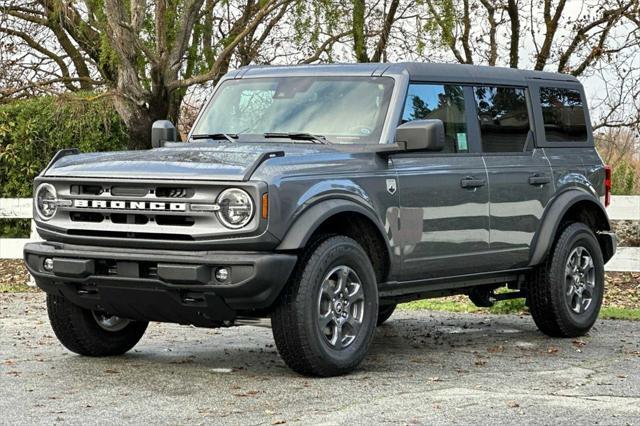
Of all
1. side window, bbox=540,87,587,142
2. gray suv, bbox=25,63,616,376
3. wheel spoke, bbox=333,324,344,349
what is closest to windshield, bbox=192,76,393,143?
gray suv, bbox=25,63,616,376

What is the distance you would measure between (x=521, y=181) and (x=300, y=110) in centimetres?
186

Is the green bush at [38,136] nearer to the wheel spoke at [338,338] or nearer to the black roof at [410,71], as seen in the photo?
the black roof at [410,71]

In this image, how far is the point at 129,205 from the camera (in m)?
7.96

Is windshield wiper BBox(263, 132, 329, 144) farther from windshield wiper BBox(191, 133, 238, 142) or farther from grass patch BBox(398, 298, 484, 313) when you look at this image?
grass patch BBox(398, 298, 484, 313)

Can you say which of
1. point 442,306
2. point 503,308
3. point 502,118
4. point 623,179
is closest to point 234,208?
point 502,118

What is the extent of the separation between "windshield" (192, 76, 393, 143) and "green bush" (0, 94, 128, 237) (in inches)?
301

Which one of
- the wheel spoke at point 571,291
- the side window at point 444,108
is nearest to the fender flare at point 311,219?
the side window at point 444,108

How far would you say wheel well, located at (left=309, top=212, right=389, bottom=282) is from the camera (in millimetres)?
8375

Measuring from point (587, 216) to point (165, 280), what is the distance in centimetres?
455

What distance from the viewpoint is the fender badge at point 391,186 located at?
8641mm

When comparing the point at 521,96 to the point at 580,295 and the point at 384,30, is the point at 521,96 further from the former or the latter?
the point at 384,30

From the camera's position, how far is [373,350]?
31.7ft

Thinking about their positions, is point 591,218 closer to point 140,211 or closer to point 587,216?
point 587,216

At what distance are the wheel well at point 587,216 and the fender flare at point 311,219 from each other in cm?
295
